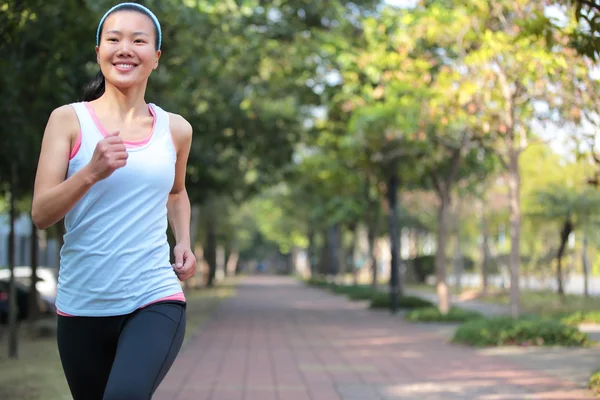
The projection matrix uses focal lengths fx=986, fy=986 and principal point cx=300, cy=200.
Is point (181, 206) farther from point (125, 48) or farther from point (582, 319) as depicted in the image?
point (582, 319)

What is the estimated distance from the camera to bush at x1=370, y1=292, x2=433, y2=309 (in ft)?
81.3

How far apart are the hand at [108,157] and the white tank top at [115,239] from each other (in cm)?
22

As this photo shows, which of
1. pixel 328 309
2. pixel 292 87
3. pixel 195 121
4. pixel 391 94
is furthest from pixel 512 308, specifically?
pixel 328 309

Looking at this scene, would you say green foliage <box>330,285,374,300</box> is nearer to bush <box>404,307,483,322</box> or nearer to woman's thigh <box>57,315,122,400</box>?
bush <box>404,307,483,322</box>

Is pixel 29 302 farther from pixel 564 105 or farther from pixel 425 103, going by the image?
→ pixel 564 105

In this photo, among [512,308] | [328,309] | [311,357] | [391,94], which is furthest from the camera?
[328,309]

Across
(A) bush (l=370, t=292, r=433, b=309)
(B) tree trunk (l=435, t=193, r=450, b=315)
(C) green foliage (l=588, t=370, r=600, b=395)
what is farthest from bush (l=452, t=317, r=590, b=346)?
(A) bush (l=370, t=292, r=433, b=309)

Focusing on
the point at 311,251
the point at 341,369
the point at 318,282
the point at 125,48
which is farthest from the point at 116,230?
the point at 311,251

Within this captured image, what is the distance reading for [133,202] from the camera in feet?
9.60

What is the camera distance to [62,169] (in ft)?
9.47

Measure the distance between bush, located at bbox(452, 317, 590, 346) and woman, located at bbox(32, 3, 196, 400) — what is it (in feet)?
37.5

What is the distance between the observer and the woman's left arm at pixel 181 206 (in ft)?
10.5

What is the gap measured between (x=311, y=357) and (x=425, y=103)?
197 inches

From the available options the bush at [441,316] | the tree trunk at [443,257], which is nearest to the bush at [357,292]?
the bush at [441,316]
